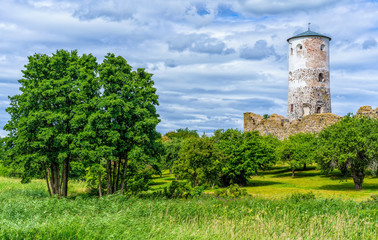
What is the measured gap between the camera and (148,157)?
22.1 m

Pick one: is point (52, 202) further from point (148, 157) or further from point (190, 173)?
point (190, 173)

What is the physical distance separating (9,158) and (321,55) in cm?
4468

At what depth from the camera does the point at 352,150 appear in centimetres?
3209

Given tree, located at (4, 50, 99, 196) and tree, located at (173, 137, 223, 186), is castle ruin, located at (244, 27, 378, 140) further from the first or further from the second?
tree, located at (4, 50, 99, 196)

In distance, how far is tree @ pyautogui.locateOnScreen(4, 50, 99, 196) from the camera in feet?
76.4

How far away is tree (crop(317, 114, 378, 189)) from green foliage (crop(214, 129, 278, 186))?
7097 mm

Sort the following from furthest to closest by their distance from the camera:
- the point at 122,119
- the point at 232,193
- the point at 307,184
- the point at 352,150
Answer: the point at 307,184, the point at 352,150, the point at 122,119, the point at 232,193

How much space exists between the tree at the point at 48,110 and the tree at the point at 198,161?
943 cm

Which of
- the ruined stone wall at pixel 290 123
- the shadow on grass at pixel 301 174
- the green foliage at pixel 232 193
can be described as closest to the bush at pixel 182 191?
the green foliage at pixel 232 193

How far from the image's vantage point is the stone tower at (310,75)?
5659 centimetres

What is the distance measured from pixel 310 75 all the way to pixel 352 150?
2621cm

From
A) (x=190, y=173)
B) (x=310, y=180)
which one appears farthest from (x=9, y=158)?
(x=310, y=180)

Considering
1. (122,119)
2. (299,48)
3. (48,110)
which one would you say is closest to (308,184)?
(122,119)

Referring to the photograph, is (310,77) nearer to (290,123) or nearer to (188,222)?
(290,123)
